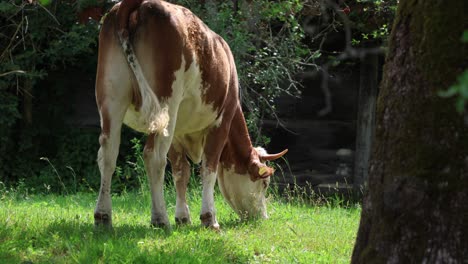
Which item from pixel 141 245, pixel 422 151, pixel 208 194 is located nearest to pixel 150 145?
pixel 208 194

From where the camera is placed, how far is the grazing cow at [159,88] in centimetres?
579

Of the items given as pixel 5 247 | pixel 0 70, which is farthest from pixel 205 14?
pixel 5 247

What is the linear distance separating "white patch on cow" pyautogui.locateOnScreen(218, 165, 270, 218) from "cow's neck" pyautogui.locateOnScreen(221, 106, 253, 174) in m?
0.07

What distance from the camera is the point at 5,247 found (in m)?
5.02

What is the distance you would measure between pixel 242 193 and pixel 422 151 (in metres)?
4.24

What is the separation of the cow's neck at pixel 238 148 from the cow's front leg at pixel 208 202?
26.1 inches

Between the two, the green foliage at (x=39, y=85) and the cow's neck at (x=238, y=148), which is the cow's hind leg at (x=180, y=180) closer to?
the cow's neck at (x=238, y=148)

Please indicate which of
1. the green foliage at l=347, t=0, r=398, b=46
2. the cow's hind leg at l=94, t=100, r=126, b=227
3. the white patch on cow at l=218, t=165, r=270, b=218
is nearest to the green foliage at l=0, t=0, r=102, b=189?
the green foliage at l=347, t=0, r=398, b=46

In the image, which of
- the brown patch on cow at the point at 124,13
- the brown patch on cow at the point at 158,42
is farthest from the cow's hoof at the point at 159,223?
the brown patch on cow at the point at 124,13

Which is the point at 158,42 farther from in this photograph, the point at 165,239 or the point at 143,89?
the point at 165,239

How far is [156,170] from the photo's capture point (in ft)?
19.9

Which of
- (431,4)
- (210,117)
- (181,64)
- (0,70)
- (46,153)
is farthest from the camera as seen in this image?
(46,153)

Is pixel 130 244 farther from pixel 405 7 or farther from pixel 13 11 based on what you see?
pixel 13 11

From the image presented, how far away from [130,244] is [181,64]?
1613 millimetres
